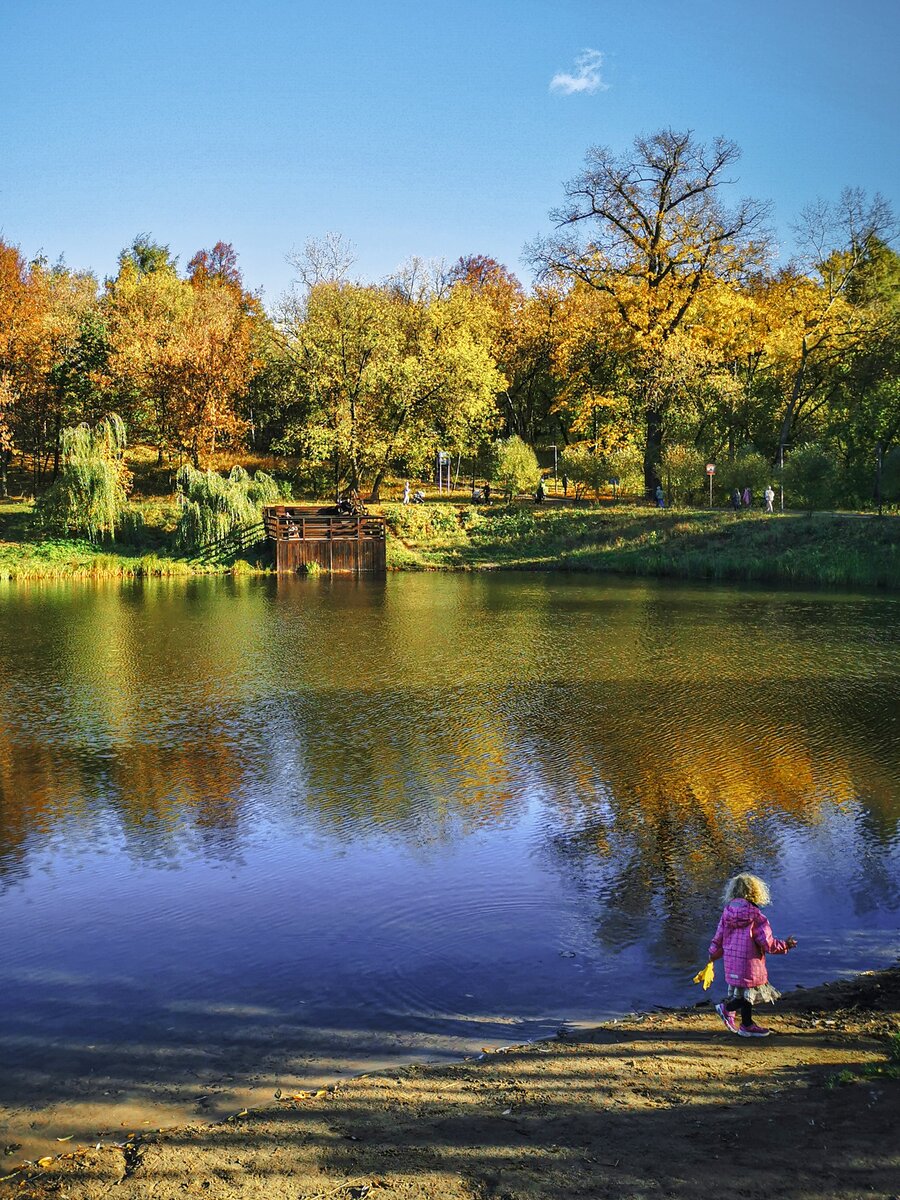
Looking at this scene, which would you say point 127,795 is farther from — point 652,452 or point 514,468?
point 514,468

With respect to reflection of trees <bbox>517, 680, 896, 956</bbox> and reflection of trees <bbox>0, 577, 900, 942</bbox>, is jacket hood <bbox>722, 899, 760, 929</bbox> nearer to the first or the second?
reflection of trees <bbox>517, 680, 896, 956</bbox>

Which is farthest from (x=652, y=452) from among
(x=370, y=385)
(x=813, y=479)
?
(x=370, y=385)

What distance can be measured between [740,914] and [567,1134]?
231 cm

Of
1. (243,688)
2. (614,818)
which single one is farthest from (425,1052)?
(243,688)

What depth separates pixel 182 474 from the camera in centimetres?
4856

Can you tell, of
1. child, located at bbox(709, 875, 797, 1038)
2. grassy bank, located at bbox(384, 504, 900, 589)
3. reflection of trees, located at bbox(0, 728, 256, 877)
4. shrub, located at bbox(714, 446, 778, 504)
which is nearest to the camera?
child, located at bbox(709, 875, 797, 1038)

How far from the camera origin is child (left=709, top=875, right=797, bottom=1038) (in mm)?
7047

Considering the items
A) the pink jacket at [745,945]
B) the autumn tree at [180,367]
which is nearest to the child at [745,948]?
the pink jacket at [745,945]

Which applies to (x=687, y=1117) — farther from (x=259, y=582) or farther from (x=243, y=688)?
(x=259, y=582)

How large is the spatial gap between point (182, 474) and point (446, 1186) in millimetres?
46204

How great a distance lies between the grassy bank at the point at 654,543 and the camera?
135ft

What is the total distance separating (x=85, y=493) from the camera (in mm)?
46312

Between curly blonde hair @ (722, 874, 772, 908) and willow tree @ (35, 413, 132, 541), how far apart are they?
43.3m

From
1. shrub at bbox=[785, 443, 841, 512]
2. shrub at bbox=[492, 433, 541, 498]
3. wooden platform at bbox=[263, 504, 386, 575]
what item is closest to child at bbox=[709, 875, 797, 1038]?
wooden platform at bbox=[263, 504, 386, 575]
